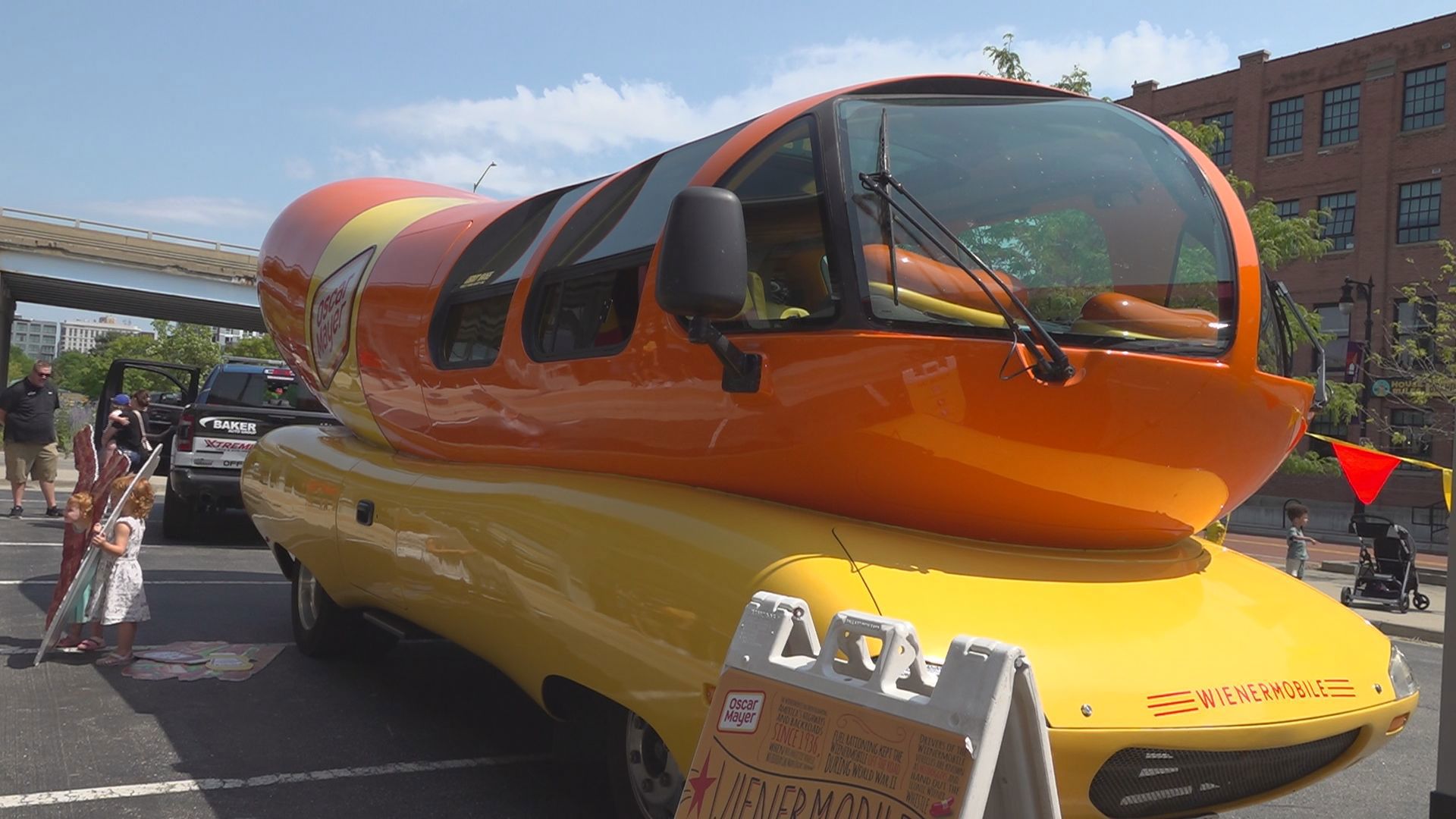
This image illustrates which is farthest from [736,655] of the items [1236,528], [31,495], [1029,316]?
[1236,528]

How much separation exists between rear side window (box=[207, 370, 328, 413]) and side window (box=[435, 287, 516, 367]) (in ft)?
25.6

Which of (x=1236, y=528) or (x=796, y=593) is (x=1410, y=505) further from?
(x=796, y=593)

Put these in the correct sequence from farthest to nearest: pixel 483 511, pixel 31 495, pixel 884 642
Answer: pixel 31 495, pixel 483 511, pixel 884 642

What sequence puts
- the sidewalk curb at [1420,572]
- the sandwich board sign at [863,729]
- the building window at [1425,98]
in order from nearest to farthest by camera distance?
1. the sandwich board sign at [863,729]
2. the sidewalk curb at [1420,572]
3. the building window at [1425,98]

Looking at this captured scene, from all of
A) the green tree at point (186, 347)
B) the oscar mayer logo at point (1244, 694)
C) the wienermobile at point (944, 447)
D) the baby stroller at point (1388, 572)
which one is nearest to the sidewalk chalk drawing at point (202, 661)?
the wienermobile at point (944, 447)

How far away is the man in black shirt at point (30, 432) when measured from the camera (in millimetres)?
13078

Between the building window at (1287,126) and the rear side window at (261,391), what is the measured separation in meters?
35.6

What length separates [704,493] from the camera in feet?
11.8

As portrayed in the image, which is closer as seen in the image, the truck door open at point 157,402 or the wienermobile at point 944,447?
the wienermobile at point 944,447

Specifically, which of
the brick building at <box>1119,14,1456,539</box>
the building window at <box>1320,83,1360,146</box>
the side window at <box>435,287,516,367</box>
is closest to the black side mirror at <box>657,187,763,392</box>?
the side window at <box>435,287,516,367</box>

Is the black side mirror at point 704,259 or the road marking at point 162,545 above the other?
the black side mirror at point 704,259

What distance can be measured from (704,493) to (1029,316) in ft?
3.73

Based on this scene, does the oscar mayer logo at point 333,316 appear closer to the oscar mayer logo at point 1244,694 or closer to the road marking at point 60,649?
the road marking at point 60,649

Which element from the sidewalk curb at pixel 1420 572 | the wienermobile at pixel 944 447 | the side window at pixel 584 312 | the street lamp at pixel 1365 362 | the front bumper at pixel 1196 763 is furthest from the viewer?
the street lamp at pixel 1365 362
